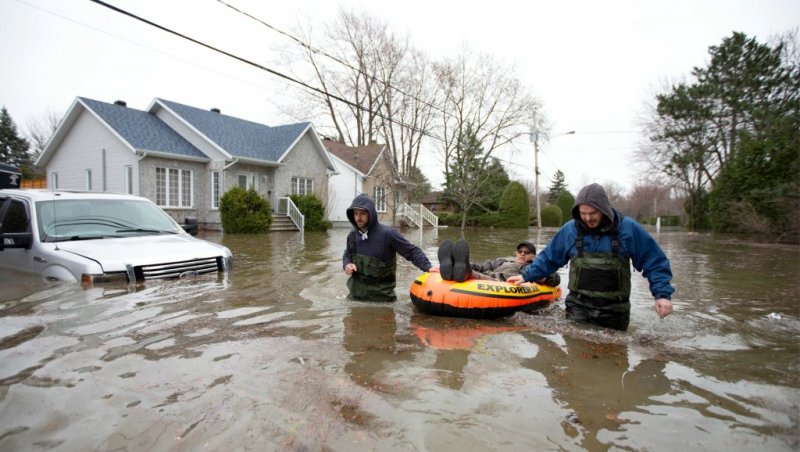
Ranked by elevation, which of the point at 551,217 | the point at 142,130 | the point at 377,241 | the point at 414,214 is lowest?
the point at 377,241

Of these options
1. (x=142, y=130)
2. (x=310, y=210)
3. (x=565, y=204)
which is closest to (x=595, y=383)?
(x=310, y=210)

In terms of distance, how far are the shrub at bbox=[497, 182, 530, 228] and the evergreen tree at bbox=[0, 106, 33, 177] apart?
141 feet

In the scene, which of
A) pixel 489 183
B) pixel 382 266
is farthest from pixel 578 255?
pixel 489 183

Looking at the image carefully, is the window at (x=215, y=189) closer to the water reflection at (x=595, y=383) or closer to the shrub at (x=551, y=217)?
the water reflection at (x=595, y=383)

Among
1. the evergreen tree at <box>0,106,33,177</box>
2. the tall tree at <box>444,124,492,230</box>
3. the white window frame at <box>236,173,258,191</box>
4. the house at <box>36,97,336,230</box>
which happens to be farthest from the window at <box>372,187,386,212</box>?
the evergreen tree at <box>0,106,33,177</box>

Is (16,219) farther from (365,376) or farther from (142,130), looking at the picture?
(142,130)

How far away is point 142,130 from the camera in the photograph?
19500mm

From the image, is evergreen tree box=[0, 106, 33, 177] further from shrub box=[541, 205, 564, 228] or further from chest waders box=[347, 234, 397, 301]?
chest waders box=[347, 234, 397, 301]

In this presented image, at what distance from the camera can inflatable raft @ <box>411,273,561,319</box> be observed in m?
4.91

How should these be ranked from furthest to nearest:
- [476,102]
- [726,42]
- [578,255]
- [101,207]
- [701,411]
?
1. [476,102]
2. [726,42]
3. [101,207]
4. [578,255]
5. [701,411]

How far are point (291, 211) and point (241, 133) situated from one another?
197 inches

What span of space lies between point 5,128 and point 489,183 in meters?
44.9

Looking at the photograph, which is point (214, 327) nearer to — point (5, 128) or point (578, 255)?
point (578, 255)

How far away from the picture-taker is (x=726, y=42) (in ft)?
93.5
